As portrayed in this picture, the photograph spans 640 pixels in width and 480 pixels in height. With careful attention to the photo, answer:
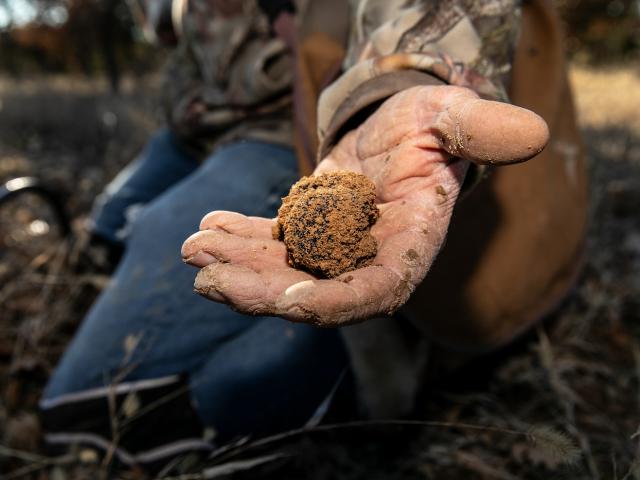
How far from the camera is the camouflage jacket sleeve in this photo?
1.16m

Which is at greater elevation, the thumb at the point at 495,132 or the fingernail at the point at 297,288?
the thumb at the point at 495,132

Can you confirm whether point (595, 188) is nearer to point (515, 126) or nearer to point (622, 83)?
point (515, 126)

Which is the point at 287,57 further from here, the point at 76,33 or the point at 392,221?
the point at 76,33

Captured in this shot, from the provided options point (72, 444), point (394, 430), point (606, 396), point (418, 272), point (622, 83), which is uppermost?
point (418, 272)

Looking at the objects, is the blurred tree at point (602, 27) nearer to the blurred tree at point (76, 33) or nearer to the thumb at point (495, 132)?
the blurred tree at point (76, 33)

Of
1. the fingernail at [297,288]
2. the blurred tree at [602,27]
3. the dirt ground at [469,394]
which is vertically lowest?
Answer: the blurred tree at [602,27]

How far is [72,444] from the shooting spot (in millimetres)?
1642

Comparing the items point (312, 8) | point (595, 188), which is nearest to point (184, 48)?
point (312, 8)

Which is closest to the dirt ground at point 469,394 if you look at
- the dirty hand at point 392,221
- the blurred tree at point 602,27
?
the dirty hand at point 392,221

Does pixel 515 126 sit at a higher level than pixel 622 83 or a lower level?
higher

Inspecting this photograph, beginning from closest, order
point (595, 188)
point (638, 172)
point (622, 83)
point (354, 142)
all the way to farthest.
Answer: point (354, 142)
point (595, 188)
point (638, 172)
point (622, 83)

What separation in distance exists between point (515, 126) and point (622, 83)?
7.27 meters

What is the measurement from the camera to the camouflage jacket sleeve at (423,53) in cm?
116

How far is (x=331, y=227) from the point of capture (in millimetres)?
955
